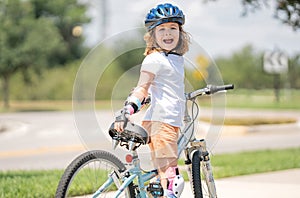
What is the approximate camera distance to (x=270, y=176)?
29.1 feet

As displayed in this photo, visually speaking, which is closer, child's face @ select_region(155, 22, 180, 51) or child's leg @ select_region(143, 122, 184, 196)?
child's leg @ select_region(143, 122, 184, 196)

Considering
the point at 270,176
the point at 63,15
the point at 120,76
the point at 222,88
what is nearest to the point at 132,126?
the point at 120,76

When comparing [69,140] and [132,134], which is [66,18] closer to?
[69,140]

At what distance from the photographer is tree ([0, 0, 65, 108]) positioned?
128 feet

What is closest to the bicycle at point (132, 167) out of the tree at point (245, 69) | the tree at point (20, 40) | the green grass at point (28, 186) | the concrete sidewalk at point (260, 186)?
the concrete sidewalk at point (260, 186)

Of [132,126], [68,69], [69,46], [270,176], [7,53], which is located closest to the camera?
[132,126]

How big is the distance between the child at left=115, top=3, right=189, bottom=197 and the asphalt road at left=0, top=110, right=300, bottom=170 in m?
0.17

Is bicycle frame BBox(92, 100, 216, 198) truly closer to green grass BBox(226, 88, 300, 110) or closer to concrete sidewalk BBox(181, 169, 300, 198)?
concrete sidewalk BBox(181, 169, 300, 198)

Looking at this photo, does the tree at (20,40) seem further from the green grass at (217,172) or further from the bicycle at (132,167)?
the bicycle at (132,167)

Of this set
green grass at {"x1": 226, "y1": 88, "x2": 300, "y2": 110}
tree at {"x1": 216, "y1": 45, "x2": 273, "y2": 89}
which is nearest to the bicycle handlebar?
green grass at {"x1": 226, "y1": 88, "x2": 300, "y2": 110}

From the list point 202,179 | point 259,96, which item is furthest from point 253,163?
point 259,96

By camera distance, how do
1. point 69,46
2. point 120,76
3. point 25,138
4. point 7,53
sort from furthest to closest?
1. point 69,46
2. point 7,53
3. point 25,138
4. point 120,76

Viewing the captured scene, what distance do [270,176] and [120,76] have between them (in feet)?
16.6

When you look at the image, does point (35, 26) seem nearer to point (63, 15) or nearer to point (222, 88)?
point (63, 15)
